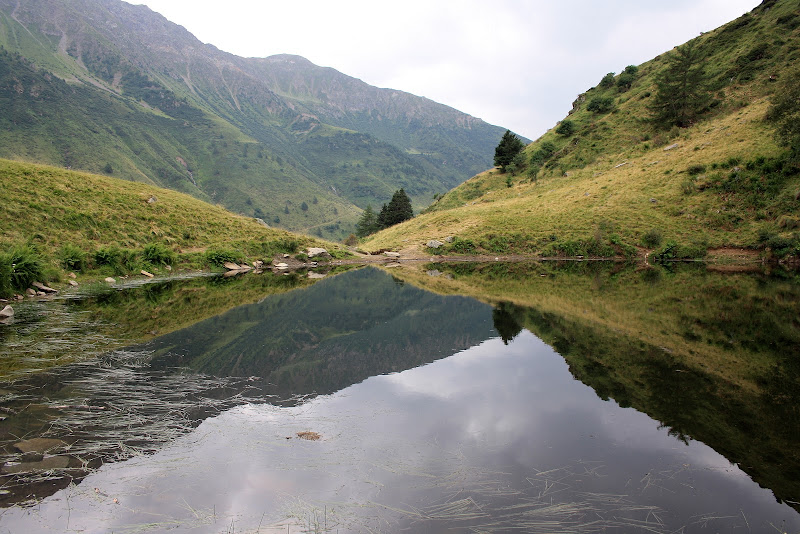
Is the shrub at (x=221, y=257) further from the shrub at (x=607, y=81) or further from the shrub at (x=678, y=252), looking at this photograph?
the shrub at (x=607, y=81)

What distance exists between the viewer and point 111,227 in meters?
33.0

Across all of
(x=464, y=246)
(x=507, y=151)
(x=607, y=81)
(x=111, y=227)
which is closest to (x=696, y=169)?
(x=464, y=246)

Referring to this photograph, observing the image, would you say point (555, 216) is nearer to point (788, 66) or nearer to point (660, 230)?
point (660, 230)

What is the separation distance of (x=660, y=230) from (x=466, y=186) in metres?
35.3

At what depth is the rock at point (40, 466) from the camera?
6109 millimetres

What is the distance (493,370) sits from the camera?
11.6 metres

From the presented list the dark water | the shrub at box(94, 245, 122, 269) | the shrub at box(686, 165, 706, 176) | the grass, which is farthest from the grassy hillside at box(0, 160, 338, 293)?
the shrub at box(686, 165, 706, 176)

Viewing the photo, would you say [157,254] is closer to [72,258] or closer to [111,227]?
[111,227]

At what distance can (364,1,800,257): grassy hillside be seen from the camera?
3853 cm

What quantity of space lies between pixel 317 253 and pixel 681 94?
52.8 m

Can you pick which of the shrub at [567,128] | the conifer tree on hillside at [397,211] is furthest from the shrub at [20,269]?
the shrub at [567,128]

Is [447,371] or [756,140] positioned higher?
[756,140]

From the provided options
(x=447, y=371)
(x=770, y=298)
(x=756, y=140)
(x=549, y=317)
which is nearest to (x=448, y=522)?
(x=447, y=371)

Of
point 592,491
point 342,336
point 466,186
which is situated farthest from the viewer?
point 466,186
